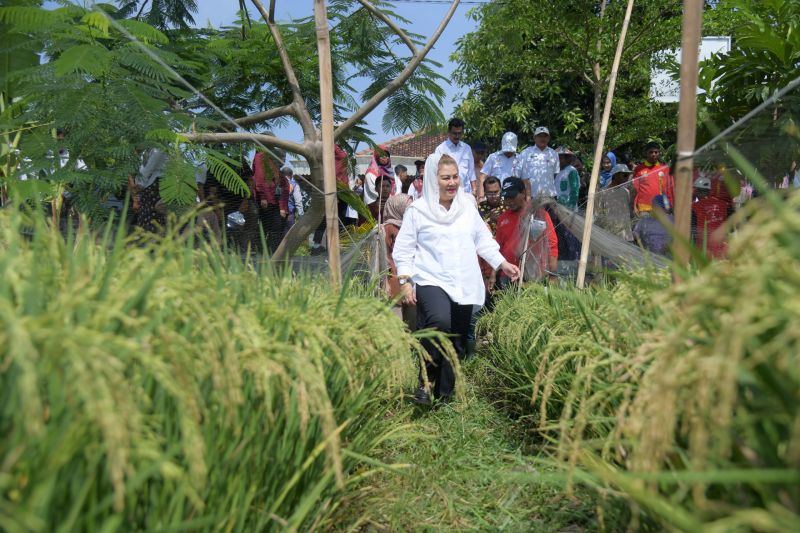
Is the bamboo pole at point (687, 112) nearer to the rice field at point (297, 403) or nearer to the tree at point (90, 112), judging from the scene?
the rice field at point (297, 403)

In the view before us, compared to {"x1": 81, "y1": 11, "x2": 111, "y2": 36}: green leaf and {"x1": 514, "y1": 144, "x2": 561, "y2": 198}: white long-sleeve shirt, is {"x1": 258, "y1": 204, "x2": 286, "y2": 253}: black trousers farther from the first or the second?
{"x1": 514, "y1": 144, "x2": 561, "y2": 198}: white long-sleeve shirt

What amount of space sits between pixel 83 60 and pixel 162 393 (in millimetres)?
2974

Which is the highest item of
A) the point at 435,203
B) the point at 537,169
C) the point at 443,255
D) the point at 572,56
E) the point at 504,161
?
the point at 572,56

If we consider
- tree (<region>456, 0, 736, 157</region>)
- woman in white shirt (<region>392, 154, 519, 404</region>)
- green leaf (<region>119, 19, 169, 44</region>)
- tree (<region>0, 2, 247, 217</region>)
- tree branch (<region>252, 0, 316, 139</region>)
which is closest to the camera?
tree (<region>0, 2, 247, 217</region>)

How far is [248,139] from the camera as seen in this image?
16.8 feet

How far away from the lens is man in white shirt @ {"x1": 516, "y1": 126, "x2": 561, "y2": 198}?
9.41m

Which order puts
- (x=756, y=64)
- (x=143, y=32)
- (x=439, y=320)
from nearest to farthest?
(x=143, y=32)
(x=439, y=320)
(x=756, y=64)

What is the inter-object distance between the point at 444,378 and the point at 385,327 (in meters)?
2.23

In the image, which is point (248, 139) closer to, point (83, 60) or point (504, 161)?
point (83, 60)

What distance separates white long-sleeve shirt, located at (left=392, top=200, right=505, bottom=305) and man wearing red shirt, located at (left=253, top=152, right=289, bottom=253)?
1.15m

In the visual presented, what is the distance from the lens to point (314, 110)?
6320 millimetres

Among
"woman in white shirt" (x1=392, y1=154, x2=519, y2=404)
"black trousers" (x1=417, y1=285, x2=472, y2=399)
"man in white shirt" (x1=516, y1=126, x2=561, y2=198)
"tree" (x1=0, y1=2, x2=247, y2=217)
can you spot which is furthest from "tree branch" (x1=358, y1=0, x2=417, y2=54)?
"man in white shirt" (x1=516, y1=126, x2=561, y2=198)

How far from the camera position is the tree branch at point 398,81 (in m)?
5.55

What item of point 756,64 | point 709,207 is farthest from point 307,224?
point 756,64
